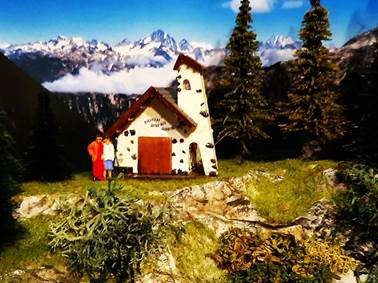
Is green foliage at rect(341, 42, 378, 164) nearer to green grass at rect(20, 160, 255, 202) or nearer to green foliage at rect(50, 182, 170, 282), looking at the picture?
green grass at rect(20, 160, 255, 202)

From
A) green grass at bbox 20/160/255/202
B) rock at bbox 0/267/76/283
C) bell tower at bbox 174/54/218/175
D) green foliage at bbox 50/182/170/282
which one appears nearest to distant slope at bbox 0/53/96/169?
green grass at bbox 20/160/255/202

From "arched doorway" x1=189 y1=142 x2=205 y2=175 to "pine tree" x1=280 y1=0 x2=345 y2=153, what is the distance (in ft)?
16.2

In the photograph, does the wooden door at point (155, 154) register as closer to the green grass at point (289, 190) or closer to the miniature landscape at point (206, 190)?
the miniature landscape at point (206, 190)

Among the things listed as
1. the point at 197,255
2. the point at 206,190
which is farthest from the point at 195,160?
the point at 197,255

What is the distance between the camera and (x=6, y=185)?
17.1m

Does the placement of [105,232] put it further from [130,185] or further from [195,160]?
[195,160]

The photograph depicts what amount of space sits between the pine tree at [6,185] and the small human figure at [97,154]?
17.2ft

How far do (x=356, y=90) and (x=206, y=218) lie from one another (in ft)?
45.0

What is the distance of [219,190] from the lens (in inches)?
866

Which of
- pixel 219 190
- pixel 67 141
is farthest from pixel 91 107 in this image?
pixel 219 190

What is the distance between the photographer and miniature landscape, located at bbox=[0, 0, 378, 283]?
14000mm

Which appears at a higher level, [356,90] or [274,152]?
[356,90]

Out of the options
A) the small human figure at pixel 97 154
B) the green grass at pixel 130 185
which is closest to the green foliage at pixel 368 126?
the green grass at pixel 130 185

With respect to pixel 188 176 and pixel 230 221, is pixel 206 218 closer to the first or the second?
pixel 230 221
